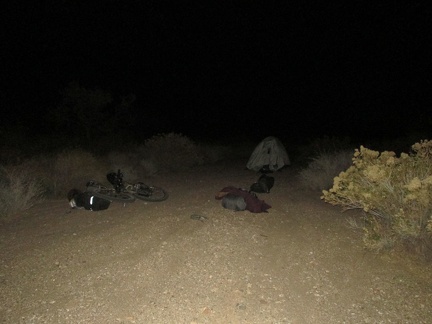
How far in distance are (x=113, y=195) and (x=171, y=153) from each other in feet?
17.2

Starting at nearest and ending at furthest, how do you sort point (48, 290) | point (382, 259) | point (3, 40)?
point (48, 290) → point (382, 259) → point (3, 40)

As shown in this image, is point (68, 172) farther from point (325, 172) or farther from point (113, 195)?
point (325, 172)

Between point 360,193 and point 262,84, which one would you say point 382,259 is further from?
point 262,84

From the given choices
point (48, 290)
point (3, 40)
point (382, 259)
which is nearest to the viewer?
point (48, 290)

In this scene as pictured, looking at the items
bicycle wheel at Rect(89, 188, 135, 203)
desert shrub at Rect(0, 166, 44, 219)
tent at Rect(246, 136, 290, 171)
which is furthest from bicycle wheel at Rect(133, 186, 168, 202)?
tent at Rect(246, 136, 290, 171)

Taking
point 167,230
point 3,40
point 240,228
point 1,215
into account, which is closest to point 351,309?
point 240,228

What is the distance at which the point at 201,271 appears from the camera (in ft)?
14.6

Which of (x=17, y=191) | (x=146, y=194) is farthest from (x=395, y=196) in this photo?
(x=17, y=191)

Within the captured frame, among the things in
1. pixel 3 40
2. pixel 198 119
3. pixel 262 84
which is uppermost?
pixel 3 40

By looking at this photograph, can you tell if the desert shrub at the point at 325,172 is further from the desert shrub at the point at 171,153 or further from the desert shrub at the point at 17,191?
the desert shrub at the point at 17,191

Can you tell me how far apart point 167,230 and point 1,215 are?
3251mm

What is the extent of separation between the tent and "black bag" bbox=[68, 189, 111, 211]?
5.53m

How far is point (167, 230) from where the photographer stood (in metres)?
5.88

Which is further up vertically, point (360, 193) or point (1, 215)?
point (360, 193)
